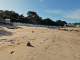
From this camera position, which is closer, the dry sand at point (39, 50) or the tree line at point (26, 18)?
the dry sand at point (39, 50)

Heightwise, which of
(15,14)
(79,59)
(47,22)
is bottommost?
(79,59)

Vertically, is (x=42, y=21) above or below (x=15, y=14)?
below

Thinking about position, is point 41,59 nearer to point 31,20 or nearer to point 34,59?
point 34,59

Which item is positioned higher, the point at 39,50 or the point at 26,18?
→ the point at 26,18

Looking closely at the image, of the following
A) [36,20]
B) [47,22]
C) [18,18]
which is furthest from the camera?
[47,22]

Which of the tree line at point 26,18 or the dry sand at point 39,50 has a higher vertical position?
the tree line at point 26,18

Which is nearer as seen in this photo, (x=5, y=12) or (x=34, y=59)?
(x=34, y=59)

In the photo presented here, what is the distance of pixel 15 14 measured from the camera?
3956 cm

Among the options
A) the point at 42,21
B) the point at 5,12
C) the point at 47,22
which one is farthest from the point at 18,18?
the point at 47,22

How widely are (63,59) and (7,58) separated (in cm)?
260

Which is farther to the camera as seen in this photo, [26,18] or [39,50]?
[26,18]

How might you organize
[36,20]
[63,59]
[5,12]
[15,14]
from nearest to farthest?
1. [63,59]
2. [5,12]
3. [15,14]
4. [36,20]

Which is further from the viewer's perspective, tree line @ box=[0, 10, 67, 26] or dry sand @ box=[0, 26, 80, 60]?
tree line @ box=[0, 10, 67, 26]

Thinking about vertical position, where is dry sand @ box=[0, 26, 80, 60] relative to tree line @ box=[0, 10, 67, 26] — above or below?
below
